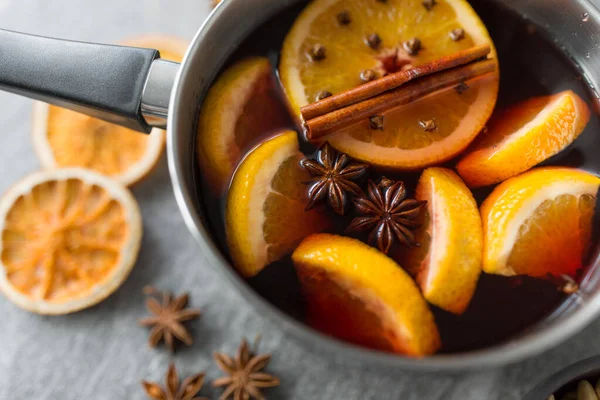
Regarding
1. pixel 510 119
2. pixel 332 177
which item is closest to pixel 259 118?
pixel 332 177

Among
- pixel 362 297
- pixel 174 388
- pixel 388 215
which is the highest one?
pixel 388 215

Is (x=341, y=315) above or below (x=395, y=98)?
below

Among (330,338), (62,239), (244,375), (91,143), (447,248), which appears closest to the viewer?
(330,338)

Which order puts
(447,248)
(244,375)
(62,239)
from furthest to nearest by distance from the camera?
(62,239), (244,375), (447,248)

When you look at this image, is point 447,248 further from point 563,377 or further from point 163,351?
point 163,351

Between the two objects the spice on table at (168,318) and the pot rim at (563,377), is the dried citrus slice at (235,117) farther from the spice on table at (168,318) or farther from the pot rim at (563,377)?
the pot rim at (563,377)

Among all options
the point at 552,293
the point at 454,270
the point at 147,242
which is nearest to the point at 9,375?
the point at 147,242

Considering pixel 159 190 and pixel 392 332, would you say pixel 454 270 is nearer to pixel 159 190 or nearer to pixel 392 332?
pixel 392 332
